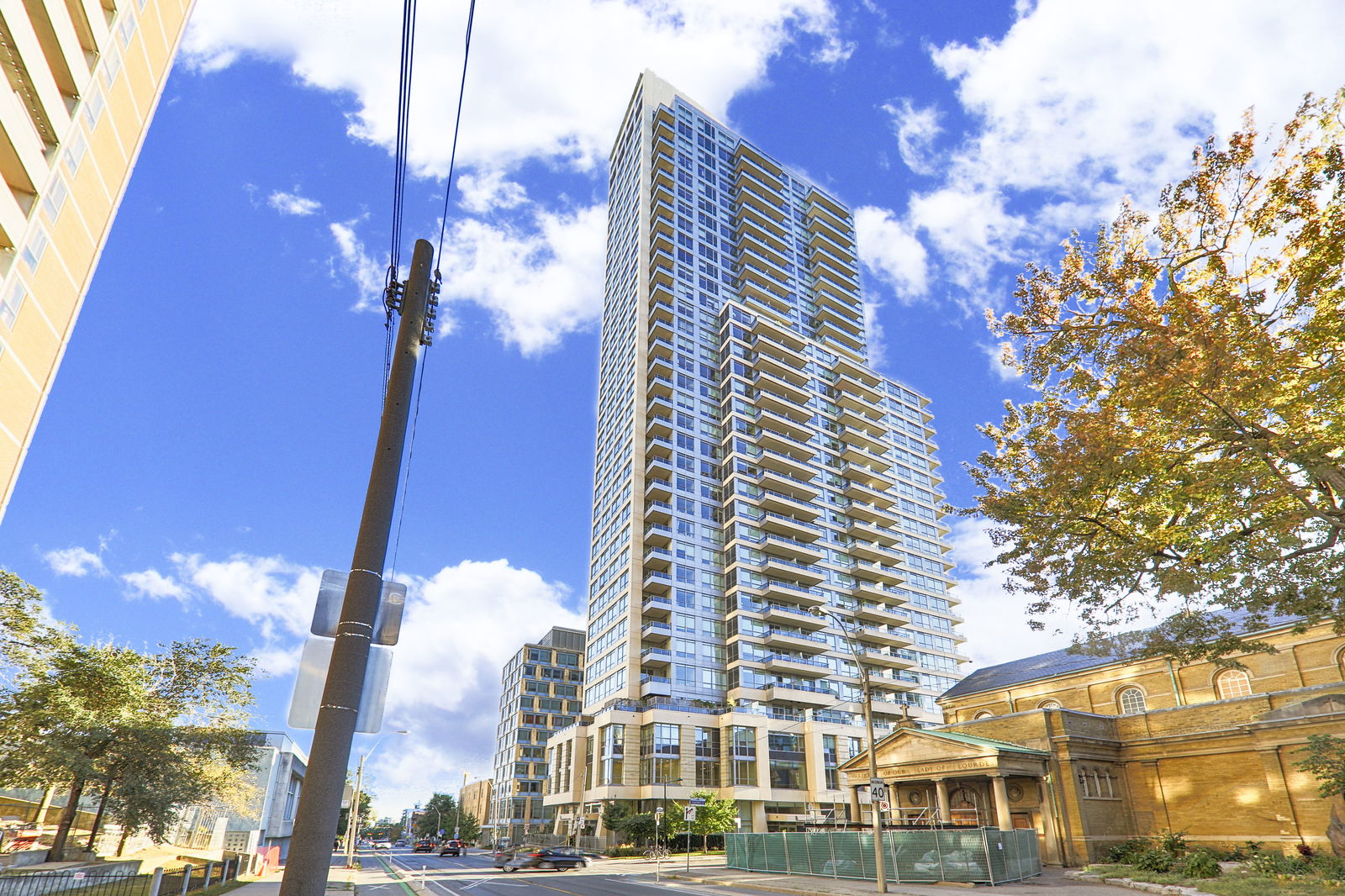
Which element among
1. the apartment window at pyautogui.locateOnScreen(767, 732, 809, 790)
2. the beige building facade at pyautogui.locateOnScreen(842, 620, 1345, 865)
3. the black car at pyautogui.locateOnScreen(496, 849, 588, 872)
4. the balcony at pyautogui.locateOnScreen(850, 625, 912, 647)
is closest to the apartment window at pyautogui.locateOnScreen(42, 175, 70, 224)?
the beige building facade at pyautogui.locateOnScreen(842, 620, 1345, 865)

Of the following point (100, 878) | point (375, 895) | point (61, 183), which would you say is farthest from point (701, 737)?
point (61, 183)

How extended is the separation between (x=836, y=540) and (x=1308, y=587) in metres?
68.5

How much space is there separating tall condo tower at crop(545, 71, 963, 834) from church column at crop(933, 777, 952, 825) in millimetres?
17812

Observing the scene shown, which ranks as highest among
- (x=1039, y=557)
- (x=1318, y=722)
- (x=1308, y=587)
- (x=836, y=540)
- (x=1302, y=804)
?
A: (x=836, y=540)

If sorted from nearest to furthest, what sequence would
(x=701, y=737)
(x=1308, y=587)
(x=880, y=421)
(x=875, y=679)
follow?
(x=1308, y=587), (x=701, y=737), (x=875, y=679), (x=880, y=421)

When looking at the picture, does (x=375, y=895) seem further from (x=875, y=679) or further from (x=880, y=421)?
(x=880, y=421)

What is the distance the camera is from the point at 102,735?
96.8 feet

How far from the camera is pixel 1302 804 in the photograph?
95.1 ft

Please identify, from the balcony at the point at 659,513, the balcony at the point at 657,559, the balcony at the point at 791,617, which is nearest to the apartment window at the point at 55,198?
the balcony at the point at 657,559

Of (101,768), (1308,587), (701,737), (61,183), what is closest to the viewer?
(1308,587)

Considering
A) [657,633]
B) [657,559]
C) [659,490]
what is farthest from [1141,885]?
[659,490]

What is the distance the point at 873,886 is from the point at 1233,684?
27.1 meters

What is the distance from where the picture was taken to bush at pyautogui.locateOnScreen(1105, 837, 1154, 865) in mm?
29734

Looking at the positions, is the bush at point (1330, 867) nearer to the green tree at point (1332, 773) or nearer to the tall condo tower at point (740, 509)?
the green tree at point (1332, 773)
